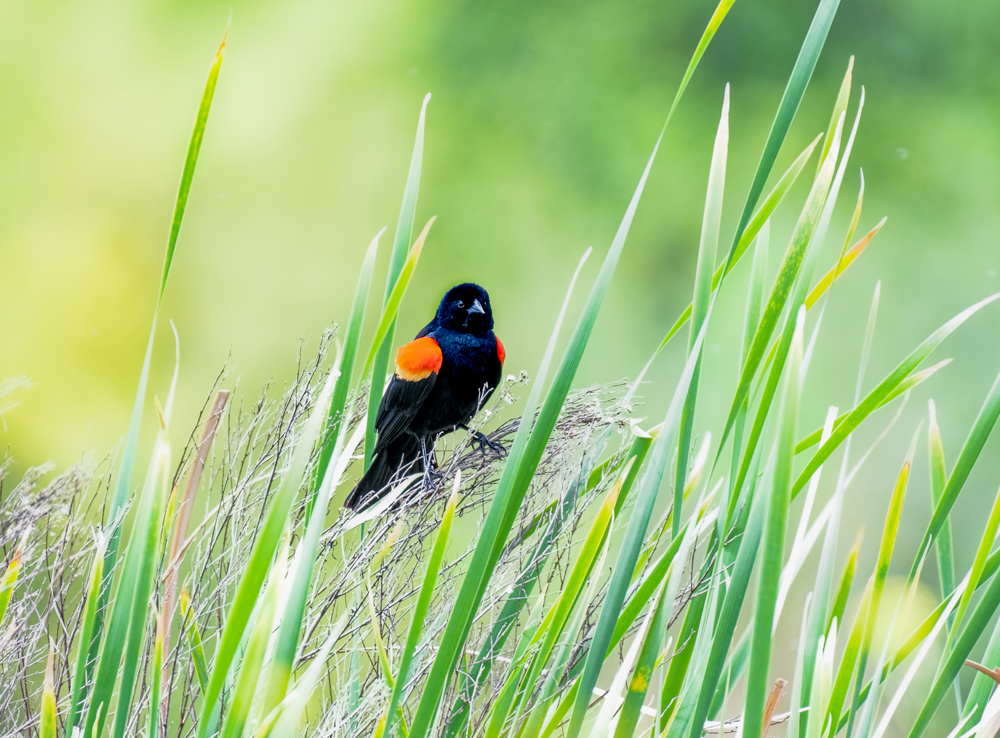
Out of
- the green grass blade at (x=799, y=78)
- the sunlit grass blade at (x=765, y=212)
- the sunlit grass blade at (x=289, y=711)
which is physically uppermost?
the green grass blade at (x=799, y=78)

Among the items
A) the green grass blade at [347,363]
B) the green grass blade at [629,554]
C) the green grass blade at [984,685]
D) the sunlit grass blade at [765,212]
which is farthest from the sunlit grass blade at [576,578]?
the green grass blade at [984,685]

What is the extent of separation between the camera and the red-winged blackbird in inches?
44.9

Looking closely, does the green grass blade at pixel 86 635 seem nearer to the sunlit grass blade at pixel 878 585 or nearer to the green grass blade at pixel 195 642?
the green grass blade at pixel 195 642

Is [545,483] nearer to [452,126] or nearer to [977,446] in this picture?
[977,446]

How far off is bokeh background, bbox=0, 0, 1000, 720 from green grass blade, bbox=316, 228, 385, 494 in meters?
2.74

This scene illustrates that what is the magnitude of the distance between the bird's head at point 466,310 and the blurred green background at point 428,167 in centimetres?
209

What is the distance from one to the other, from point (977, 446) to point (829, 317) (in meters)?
3.12

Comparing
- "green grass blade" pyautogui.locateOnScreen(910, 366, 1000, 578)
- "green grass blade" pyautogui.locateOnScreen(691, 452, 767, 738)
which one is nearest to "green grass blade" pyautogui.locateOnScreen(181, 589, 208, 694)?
"green grass blade" pyautogui.locateOnScreen(691, 452, 767, 738)

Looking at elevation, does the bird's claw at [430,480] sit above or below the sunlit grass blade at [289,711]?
above

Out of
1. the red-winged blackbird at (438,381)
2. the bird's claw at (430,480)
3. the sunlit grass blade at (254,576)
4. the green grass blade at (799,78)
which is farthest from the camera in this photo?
the red-winged blackbird at (438,381)

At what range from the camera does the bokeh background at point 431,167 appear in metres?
3.33

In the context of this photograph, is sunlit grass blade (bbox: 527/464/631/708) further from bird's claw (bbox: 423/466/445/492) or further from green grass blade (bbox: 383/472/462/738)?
bird's claw (bbox: 423/466/445/492)

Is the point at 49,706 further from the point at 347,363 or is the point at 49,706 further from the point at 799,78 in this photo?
the point at 799,78

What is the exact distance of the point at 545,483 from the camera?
2.15 feet
